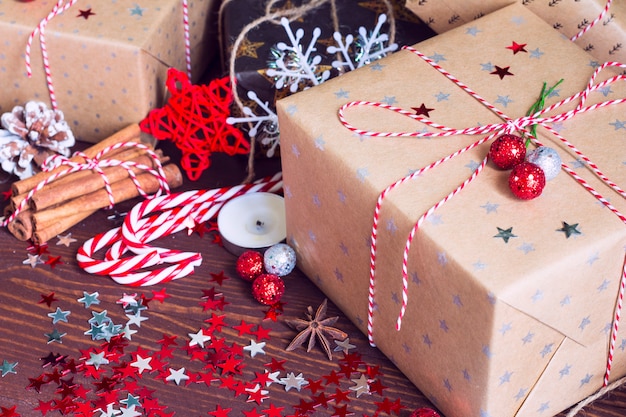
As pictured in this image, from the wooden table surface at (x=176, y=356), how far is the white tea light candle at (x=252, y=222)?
0.11 ft

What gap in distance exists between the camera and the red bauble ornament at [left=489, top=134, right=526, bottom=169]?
999 mm

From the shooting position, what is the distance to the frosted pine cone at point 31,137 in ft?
4.44

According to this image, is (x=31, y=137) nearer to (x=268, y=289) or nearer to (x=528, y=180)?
(x=268, y=289)

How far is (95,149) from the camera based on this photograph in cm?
138

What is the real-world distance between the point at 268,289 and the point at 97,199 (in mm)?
326

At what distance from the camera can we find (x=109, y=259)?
1.28m

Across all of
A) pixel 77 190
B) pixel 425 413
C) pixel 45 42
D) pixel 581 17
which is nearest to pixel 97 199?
pixel 77 190

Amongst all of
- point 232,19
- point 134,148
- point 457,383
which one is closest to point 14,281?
point 134,148

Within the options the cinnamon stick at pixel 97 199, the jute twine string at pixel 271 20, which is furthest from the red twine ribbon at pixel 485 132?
the cinnamon stick at pixel 97 199

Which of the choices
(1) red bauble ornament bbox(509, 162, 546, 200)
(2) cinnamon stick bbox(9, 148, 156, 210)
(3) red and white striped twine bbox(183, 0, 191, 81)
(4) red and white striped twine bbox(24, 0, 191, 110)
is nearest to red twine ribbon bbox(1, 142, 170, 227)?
(2) cinnamon stick bbox(9, 148, 156, 210)

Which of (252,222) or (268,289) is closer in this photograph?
(268,289)

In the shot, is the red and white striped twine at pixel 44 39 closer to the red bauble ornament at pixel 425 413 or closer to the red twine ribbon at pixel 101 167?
the red twine ribbon at pixel 101 167

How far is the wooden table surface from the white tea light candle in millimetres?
33

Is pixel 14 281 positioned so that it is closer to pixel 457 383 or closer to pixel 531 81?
Result: pixel 457 383
